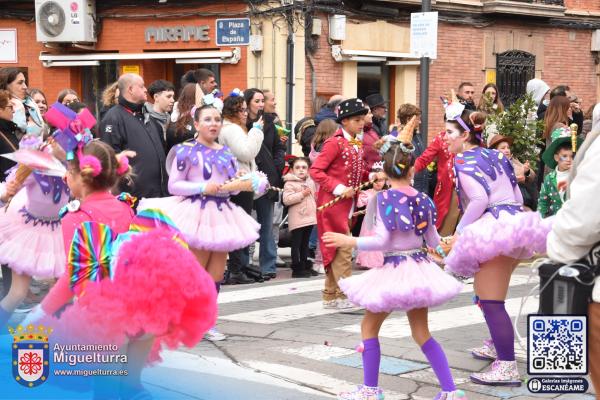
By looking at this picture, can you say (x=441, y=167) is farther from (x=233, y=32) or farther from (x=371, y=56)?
(x=371, y=56)

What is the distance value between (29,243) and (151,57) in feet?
41.5

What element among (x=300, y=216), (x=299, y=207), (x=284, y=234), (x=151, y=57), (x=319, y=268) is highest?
(x=151, y=57)

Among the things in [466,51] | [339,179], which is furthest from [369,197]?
[466,51]

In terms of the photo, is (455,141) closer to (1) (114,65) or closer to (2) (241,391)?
(2) (241,391)

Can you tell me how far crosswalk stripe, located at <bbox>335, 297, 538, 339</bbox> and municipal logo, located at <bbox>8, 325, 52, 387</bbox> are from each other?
3092 mm

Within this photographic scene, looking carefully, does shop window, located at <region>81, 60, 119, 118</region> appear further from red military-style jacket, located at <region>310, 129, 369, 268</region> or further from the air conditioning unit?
red military-style jacket, located at <region>310, 129, 369, 268</region>

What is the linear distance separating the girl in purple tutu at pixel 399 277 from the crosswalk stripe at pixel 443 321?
6.16 ft

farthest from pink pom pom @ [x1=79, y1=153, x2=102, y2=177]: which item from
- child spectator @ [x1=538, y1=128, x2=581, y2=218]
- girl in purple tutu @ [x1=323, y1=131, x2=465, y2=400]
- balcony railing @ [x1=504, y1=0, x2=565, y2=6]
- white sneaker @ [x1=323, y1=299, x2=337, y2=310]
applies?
balcony railing @ [x1=504, y1=0, x2=565, y2=6]

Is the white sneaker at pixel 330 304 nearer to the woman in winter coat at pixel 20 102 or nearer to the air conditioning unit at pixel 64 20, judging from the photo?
the woman in winter coat at pixel 20 102

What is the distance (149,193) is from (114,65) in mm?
11477

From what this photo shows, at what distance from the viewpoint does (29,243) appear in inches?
297

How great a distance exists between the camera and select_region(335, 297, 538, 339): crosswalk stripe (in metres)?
8.20

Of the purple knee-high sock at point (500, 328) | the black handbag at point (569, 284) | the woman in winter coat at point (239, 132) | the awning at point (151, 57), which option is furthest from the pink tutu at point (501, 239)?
the awning at point (151, 57)

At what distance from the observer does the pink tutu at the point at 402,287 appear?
5977 millimetres
